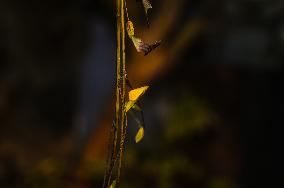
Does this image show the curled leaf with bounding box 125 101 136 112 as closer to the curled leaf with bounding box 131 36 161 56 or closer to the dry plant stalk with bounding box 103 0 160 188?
the dry plant stalk with bounding box 103 0 160 188

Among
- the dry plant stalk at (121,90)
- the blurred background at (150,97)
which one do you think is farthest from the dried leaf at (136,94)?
the blurred background at (150,97)

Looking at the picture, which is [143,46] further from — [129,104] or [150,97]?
[150,97]

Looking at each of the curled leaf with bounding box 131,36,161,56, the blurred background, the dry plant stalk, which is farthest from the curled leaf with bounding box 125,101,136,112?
the blurred background

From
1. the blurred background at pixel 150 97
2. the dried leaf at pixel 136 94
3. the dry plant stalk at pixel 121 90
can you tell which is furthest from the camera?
the blurred background at pixel 150 97

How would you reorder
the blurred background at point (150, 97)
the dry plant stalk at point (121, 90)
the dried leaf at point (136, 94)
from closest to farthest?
the dry plant stalk at point (121, 90) < the dried leaf at point (136, 94) < the blurred background at point (150, 97)

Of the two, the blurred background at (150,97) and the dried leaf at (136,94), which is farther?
the blurred background at (150,97)

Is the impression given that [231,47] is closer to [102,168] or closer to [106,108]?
[106,108]

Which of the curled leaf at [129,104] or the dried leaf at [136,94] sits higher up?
the dried leaf at [136,94]

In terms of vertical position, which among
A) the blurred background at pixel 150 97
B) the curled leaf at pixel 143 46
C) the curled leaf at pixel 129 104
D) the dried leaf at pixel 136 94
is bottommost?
the blurred background at pixel 150 97

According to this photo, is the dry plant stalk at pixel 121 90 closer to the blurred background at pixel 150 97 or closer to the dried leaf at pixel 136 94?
the dried leaf at pixel 136 94

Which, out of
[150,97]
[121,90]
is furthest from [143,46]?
[150,97]
